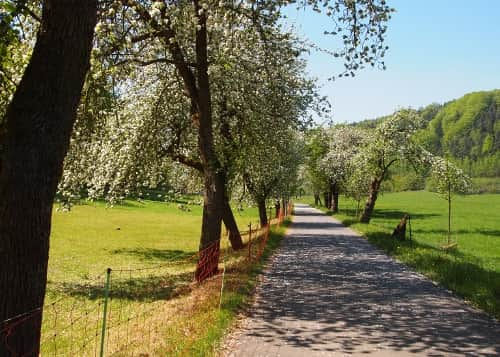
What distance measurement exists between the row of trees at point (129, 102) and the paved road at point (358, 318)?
343cm

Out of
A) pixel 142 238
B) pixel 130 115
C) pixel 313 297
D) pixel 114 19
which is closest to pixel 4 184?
pixel 114 19

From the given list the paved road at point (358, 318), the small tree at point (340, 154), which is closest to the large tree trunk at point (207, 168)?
the paved road at point (358, 318)

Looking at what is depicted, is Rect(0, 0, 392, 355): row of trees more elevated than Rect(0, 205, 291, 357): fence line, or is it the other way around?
Rect(0, 0, 392, 355): row of trees

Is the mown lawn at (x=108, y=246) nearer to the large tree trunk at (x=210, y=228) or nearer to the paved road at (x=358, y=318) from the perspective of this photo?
the large tree trunk at (x=210, y=228)

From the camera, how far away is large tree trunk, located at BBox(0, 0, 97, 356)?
190 inches

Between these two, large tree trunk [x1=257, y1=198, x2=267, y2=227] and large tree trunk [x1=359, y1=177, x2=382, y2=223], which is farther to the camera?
large tree trunk [x1=359, y1=177, x2=382, y2=223]

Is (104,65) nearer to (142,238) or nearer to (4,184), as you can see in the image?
(4,184)

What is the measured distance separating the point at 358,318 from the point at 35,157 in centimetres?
726

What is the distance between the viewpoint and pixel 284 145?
2206cm

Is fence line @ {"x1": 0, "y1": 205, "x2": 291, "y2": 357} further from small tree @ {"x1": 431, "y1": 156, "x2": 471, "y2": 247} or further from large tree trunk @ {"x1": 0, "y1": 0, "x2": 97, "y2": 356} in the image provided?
small tree @ {"x1": 431, "y1": 156, "x2": 471, "y2": 247}

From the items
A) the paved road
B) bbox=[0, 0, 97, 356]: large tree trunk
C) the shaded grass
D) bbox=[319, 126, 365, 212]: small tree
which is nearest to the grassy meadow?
the shaded grass

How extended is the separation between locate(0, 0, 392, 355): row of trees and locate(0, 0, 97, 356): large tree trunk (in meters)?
0.01

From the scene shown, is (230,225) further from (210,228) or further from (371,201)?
(371,201)

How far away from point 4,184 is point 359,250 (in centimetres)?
1901
